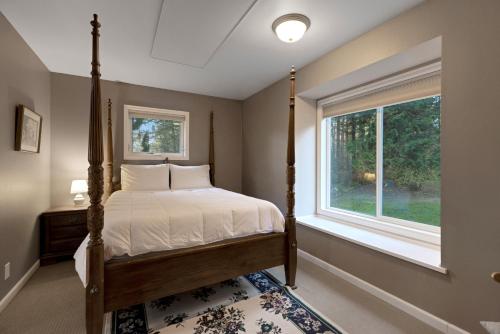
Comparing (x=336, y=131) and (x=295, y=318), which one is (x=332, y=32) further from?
(x=295, y=318)

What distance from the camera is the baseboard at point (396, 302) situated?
156 cm

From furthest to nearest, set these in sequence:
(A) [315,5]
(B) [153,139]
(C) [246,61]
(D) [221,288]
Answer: (B) [153,139] < (C) [246,61] < (D) [221,288] < (A) [315,5]

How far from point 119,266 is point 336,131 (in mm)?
2681

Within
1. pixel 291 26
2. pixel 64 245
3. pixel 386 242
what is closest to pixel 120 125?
pixel 64 245

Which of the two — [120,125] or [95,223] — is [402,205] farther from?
[120,125]

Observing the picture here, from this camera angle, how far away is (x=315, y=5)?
1701mm

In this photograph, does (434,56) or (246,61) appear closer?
(434,56)

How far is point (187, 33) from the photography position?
2078mm

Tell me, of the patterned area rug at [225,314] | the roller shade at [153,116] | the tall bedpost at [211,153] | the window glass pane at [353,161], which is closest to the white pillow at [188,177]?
the tall bedpost at [211,153]

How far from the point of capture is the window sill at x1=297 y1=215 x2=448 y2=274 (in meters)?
1.71

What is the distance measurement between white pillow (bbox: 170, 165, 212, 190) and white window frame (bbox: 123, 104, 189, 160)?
0.38 m

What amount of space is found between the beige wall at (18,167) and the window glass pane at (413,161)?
342 centimetres

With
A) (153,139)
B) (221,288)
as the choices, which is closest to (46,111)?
(153,139)

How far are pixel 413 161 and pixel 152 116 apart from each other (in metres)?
3.46
